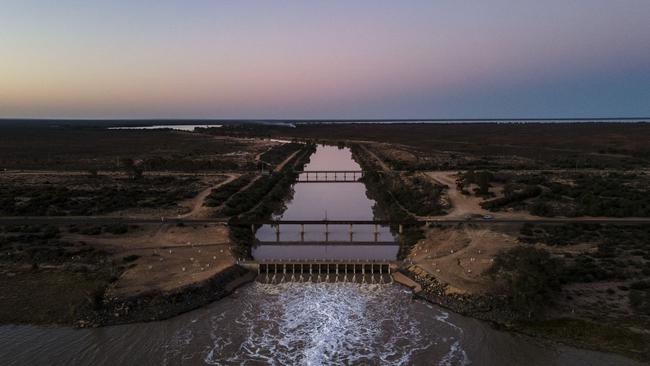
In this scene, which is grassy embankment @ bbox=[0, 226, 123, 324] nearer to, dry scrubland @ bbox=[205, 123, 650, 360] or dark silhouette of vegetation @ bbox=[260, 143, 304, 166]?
dry scrubland @ bbox=[205, 123, 650, 360]

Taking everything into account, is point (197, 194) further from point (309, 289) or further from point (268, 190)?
point (309, 289)

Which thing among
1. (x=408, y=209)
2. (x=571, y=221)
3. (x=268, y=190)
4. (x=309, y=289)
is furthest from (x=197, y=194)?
(x=571, y=221)

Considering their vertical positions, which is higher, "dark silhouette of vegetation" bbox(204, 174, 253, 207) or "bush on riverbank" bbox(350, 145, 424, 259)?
"dark silhouette of vegetation" bbox(204, 174, 253, 207)

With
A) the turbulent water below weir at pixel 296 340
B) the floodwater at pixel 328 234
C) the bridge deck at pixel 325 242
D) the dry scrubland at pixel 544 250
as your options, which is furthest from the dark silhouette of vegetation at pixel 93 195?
the dry scrubland at pixel 544 250

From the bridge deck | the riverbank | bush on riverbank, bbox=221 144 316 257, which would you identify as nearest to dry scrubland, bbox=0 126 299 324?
bush on riverbank, bbox=221 144 316 257

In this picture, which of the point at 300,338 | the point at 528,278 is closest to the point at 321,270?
the point at 300,338

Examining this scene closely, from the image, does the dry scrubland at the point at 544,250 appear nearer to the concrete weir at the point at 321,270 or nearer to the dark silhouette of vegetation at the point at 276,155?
the concrete weir at the point at 321,270
